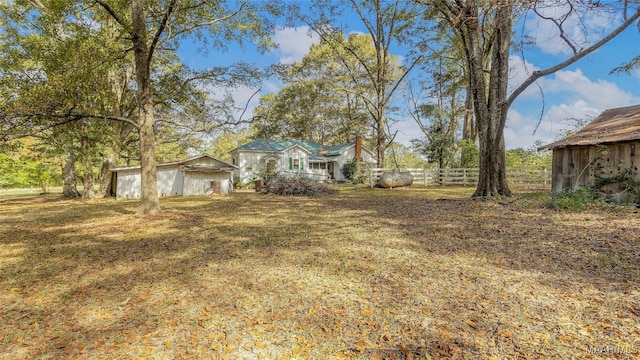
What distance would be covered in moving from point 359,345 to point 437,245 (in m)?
3.07

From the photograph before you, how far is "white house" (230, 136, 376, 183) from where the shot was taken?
84.4 feet

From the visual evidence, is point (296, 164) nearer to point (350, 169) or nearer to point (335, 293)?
point (350, 169)

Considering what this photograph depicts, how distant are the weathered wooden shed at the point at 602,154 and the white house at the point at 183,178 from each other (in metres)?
16.7

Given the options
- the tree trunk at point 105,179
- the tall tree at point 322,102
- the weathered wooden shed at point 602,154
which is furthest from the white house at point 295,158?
the weathered wooden shed at point 602,154

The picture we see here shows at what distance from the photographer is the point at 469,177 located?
18.8 m

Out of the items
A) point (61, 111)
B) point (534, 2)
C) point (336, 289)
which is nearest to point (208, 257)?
point (336, 289)

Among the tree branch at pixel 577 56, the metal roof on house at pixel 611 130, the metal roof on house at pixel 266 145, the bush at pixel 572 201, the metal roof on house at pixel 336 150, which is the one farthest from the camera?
the metal roof on house at pixel 336 150

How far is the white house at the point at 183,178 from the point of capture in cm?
1655

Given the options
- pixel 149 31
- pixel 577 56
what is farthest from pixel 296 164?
pixel 577 56

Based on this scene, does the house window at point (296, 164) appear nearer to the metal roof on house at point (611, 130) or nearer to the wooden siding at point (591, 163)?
the metal roof on house at point (611, 130)

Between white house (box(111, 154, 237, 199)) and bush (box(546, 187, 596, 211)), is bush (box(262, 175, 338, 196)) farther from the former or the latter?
bush (box(546, 187, 596, 211))

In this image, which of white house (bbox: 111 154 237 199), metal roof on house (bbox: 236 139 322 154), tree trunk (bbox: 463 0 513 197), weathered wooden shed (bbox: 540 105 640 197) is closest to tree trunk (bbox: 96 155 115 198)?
white house (bbox: 111 154 237 199)

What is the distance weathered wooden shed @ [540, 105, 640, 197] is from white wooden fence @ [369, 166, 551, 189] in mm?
5915

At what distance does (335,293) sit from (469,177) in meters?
18.3
